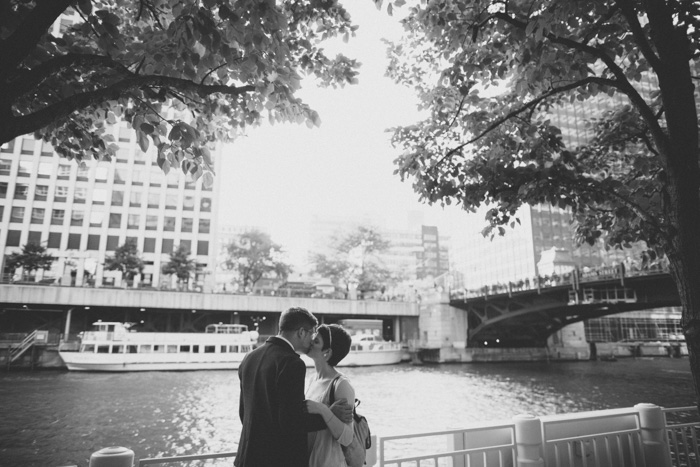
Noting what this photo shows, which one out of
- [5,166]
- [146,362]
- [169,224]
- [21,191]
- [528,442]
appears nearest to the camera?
[528,442]

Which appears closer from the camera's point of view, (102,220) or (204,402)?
(204,402)

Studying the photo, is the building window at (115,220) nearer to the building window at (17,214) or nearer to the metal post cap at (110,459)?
the building window at (17,214)

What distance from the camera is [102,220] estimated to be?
54.1m

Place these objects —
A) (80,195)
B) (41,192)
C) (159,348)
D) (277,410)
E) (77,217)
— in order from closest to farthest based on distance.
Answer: (277,410) → (159,348) → (41,192) → (77,217) → (80,195)

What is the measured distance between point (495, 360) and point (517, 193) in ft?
151

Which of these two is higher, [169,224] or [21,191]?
[21,191]

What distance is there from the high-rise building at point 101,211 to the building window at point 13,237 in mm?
96

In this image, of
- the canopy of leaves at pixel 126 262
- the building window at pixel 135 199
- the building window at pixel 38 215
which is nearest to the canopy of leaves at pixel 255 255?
the canopy of leaves at pixel 126 262

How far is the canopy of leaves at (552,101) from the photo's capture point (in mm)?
4875

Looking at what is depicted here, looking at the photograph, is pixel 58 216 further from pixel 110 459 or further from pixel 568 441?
pixel 568 441

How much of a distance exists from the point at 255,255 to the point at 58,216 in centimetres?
2390

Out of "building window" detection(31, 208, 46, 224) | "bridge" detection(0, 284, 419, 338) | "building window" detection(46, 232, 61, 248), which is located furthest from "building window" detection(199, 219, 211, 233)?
"building window" detection(31, 208, 46, 224)

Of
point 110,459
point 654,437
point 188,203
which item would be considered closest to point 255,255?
point 188,203

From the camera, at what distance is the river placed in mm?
14586
